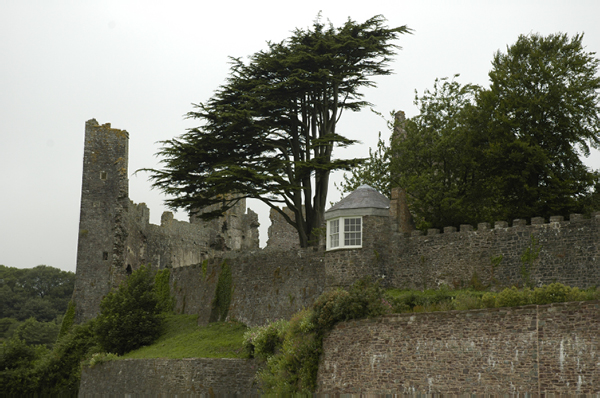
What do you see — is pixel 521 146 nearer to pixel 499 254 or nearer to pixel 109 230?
pixel 499 254

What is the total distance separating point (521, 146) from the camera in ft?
97.2

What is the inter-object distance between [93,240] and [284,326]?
19.4 meters

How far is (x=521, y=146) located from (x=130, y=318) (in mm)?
19908

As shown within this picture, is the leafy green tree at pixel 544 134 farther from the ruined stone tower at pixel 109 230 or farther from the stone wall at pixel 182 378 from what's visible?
the ruined stone tower at pixel 109 230

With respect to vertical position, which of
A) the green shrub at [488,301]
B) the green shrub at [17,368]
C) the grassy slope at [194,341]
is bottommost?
the green shrub at [17,368]

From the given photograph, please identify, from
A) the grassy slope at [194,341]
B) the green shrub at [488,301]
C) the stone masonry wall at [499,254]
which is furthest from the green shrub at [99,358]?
the green shrub at [488,301]

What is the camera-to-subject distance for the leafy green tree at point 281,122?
34.9 m

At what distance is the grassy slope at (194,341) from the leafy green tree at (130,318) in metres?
0.72

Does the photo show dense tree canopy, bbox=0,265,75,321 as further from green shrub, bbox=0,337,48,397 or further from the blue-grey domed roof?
the blue-grey domed roof

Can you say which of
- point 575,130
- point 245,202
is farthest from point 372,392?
point 245,202

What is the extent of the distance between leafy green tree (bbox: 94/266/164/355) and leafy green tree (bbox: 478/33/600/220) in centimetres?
1778

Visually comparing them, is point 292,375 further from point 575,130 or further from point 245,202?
point 245,202

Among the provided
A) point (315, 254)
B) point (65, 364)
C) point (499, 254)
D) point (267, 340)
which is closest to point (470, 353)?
point (499, 254)

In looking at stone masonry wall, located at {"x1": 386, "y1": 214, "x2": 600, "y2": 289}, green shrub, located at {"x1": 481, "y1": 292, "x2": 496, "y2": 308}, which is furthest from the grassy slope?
green shrub, located at {"x1": 481, "y1": 292, "x2": 496, "y2": 308}
